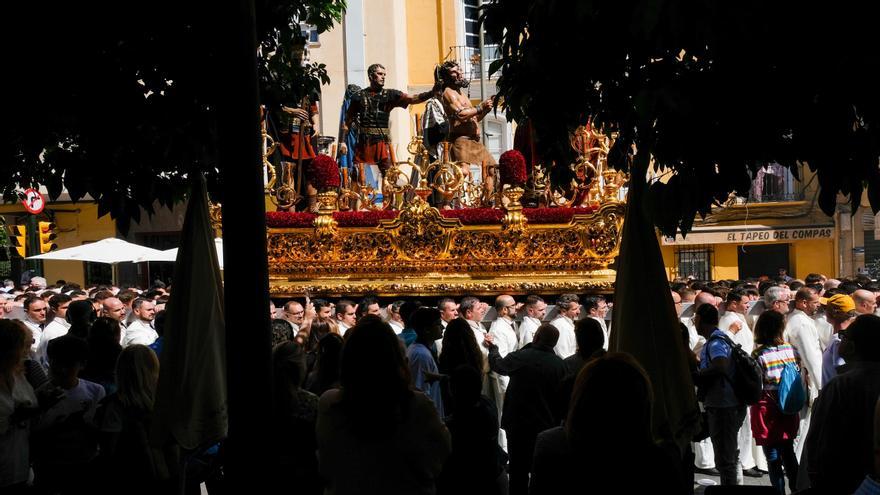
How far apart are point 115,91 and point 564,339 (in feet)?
22.8

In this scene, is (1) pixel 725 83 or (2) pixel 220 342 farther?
(2) pixel 220 342

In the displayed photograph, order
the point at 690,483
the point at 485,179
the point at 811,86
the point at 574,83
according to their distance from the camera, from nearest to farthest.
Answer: the point at 811,86 < the point at 574,83 < the point at 690,483 < the point at 485,179

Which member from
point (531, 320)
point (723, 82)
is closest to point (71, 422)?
point (723, 82)

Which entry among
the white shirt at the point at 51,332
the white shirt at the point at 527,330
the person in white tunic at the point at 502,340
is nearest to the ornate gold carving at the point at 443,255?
the person in white tunic at the point at 502,340

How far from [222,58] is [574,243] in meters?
12.0

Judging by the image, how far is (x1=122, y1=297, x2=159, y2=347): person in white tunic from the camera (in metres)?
11.1

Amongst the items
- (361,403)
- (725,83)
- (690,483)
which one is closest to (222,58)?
(361,403)

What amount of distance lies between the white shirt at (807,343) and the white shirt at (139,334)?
610 cm

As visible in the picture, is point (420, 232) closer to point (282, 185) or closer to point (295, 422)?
point (282, 185)

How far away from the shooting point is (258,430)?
389 cm

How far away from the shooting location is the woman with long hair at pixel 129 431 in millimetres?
6262

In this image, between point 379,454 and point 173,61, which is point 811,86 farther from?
point 173,61

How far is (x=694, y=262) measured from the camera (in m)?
29.7

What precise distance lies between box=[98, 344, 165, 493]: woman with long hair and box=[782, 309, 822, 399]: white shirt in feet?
20.5
